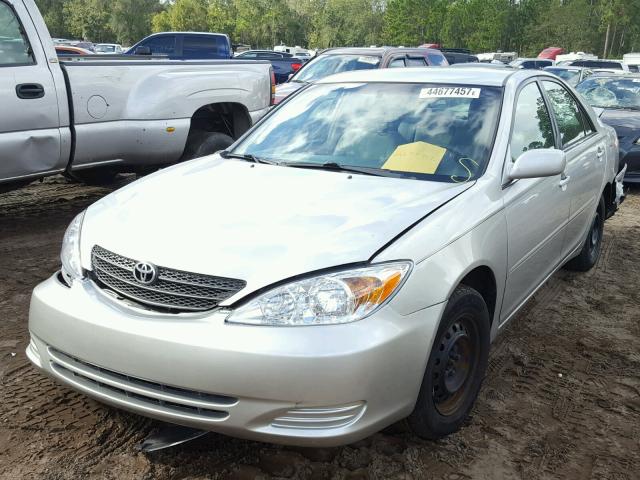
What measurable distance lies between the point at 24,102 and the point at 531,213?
4007 millimetres

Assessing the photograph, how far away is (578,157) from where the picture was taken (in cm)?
435

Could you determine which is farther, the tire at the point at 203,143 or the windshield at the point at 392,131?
the tire at the point at 203,143

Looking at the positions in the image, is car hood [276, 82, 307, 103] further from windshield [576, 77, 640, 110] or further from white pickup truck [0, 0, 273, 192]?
windshield [576, 77, 640, 110]

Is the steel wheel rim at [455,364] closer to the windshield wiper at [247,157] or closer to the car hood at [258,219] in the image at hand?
the car hood at [258,219]

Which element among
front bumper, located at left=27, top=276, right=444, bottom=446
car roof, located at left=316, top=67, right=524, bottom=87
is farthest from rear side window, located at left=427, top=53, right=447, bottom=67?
front bumper, located at left=27, top=276, right=444, bottom=446

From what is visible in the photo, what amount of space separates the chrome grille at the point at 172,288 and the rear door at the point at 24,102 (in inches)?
121

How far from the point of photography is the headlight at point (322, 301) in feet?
7.68

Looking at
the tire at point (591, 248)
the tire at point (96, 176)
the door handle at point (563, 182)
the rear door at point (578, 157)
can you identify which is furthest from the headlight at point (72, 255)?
the tire at point (591, 248)

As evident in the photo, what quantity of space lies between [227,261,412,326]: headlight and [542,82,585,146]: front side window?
7.85 feet

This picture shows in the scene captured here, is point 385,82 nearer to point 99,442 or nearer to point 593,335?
point 593,335

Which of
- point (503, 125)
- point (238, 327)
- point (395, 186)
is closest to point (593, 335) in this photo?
point (503, 125)

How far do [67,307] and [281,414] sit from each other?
1.01 m

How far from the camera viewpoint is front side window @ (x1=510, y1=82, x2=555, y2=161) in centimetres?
357

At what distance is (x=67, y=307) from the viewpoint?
8.63ft
